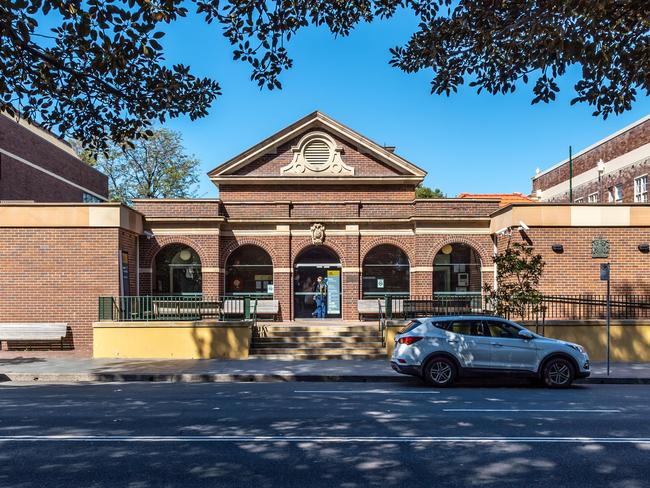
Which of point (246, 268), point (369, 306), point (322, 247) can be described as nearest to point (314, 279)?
point (322, 247)

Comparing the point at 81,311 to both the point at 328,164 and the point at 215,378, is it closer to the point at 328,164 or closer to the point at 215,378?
the point at 215,378

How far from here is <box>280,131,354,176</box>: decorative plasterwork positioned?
922 inches

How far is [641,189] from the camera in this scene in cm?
2581

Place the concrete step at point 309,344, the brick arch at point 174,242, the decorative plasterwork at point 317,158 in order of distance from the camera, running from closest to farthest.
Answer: the concrete step at point 309,344 → the brick arch at point 174,242 → the decorative plasterwork at point 317,158

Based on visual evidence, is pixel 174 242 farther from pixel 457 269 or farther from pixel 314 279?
pixel 457 269

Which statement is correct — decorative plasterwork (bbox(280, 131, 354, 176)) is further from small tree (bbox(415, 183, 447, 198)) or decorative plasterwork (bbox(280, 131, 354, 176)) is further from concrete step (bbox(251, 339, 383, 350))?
small tree (bbox(415, 183, 447, 198))

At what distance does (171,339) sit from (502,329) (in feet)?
30.1

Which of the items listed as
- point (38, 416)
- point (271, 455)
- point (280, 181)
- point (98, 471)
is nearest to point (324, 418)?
point (271, 455)

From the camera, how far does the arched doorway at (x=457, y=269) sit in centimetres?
2200

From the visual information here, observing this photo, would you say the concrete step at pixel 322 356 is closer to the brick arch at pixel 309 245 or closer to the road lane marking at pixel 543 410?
the brick arch at pixel 309 245

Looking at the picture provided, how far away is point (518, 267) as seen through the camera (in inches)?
603

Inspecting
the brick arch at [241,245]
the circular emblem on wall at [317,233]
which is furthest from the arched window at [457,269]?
the brick arch at [241,245]

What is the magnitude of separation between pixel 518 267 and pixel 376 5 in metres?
8.64

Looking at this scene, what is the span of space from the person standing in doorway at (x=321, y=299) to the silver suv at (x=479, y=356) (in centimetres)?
945
